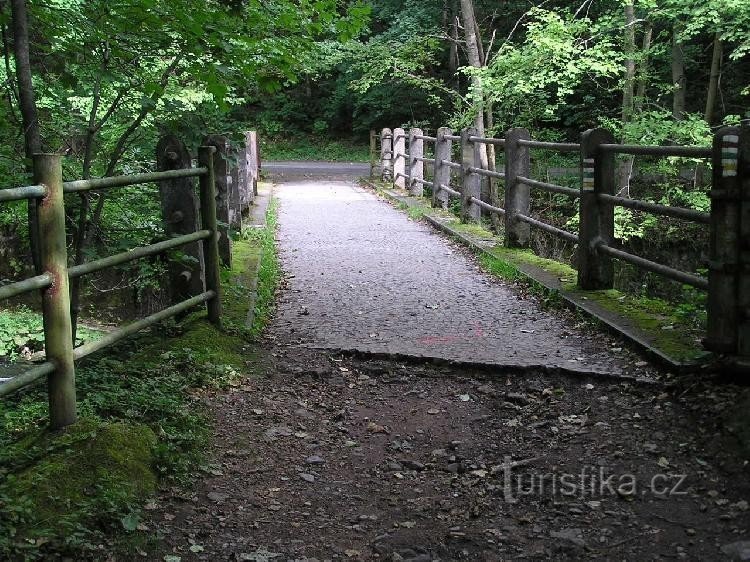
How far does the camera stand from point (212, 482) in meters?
3.60

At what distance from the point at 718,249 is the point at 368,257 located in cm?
544

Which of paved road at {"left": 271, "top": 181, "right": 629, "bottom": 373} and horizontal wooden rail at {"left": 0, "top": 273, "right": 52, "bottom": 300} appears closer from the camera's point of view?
horizontal wooden rail at {"left": 0, "top": 273, "right": 52, "bottom": 300}

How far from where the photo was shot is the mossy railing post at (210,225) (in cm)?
554

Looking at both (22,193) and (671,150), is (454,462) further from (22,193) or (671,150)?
(671,150)

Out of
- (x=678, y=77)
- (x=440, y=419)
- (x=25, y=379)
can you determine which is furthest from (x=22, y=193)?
(x=678, y=77)

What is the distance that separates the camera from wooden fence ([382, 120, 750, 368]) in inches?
167

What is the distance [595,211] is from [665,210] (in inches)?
49.4

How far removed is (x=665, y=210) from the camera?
5.20 m

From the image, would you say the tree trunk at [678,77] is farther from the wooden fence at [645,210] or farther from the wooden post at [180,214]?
the wooden post at [180,214]

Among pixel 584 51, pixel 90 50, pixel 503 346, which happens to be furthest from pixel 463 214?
pixel 90 50

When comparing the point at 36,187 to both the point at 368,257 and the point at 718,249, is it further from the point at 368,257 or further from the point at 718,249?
the point at 368,257

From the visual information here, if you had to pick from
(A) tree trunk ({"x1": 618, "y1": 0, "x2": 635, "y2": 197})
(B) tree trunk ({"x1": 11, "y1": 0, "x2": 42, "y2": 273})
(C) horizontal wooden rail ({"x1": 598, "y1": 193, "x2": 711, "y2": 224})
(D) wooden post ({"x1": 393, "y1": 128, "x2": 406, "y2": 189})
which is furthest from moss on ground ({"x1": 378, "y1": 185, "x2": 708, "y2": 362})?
(D) wooden post ({"x1": 393, "y1": 128, "x2": 406, "y2": 189})

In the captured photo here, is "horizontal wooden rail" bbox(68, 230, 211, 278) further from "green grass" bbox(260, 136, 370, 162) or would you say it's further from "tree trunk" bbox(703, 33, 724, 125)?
"green grass" bbox(260, 136, 370, 162)

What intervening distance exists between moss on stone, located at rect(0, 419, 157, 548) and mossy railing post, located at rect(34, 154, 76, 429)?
140mm
